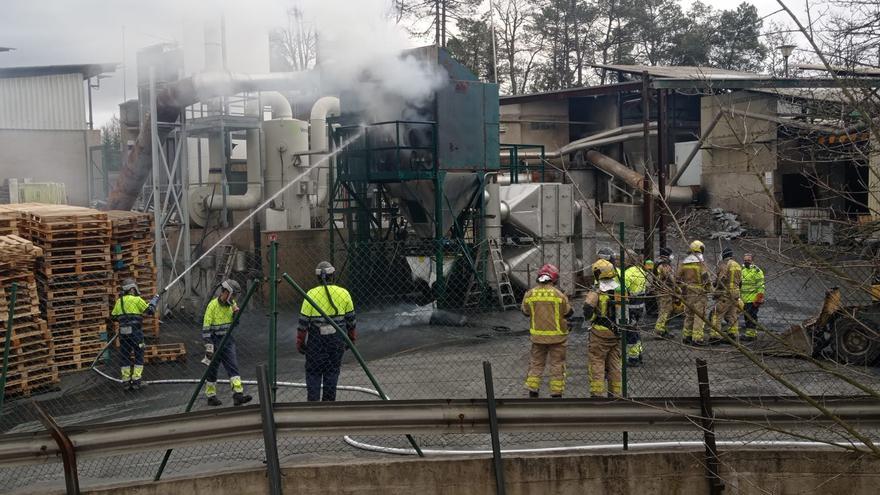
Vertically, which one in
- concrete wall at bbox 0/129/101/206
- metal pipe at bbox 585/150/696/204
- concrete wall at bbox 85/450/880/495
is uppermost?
concrete wall at bbox 0/129/101/206

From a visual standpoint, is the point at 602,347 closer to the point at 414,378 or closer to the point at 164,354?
the point at 414,378

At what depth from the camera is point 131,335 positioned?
12.7 m

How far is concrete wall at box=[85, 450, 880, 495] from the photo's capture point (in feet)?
22.1

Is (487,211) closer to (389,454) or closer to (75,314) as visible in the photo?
(75,314)

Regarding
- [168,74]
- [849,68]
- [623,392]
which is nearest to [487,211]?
[168,74]

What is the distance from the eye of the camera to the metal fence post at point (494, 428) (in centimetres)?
629

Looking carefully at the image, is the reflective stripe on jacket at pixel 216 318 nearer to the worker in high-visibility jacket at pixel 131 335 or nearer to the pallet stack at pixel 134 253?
the worker in high-visibility jacket at pixel 131 335

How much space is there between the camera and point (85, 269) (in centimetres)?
1501

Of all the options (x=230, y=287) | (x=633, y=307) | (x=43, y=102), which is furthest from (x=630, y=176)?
(x=43, y=102)

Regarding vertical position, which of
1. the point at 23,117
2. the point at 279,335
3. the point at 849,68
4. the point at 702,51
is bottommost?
the point at 279,335

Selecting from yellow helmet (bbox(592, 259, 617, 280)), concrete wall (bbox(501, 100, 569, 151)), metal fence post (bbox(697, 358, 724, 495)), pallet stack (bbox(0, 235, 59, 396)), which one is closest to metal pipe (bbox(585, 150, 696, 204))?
concrete wall (bbox(501, 100, 569, 151))

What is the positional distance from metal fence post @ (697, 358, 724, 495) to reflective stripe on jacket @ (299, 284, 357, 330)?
4587 mm

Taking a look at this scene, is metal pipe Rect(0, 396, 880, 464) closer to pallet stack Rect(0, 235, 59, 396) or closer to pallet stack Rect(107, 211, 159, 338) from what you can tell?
pallet stack Rect(0, 235, 59, 396)

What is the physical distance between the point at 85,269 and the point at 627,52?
106 ft
